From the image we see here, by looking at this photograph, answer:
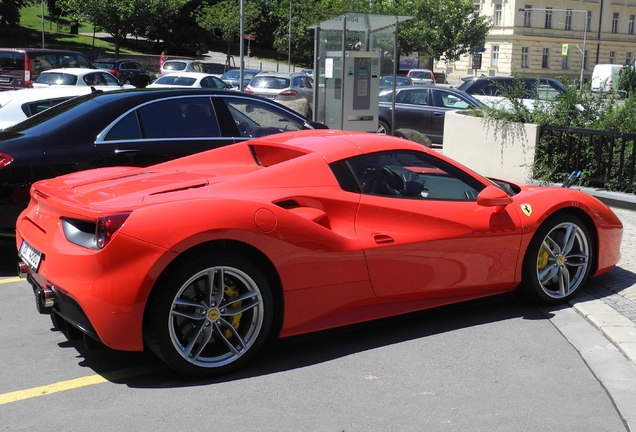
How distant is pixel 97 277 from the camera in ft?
13.4

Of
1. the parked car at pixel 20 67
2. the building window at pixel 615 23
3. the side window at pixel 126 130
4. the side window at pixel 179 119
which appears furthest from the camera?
the building window at pixel 615 23

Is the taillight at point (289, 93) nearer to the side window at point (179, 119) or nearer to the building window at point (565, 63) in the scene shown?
the side window at point (179, 119)

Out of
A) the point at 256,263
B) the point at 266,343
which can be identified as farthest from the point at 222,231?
the point at 266,343

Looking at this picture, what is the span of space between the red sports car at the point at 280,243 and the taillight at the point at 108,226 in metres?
0.01

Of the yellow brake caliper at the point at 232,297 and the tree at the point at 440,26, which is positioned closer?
the yellow brake caliper at the point at 232,297

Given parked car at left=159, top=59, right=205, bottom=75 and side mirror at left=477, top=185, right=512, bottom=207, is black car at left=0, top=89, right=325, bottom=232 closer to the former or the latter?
side mirror at left=477, top=185, right=512, bottom=207

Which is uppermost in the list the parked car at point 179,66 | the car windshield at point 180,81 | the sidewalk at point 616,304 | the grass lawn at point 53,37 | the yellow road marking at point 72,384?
the grass lawn at point 53,37

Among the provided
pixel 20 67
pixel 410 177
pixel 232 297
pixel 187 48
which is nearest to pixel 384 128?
pixel 410 177

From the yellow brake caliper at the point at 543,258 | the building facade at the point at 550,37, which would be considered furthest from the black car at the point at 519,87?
the building facade at the point at 550,37

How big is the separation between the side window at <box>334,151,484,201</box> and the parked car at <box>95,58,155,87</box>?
1259 inches

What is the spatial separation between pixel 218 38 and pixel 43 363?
76.3m

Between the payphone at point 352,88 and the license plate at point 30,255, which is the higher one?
the payphone at point 352,88

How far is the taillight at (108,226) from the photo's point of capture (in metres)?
4.09

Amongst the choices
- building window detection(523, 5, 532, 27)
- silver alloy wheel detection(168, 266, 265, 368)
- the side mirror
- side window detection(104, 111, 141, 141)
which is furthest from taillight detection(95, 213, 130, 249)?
building window detection(523, 5, 532, 27)
